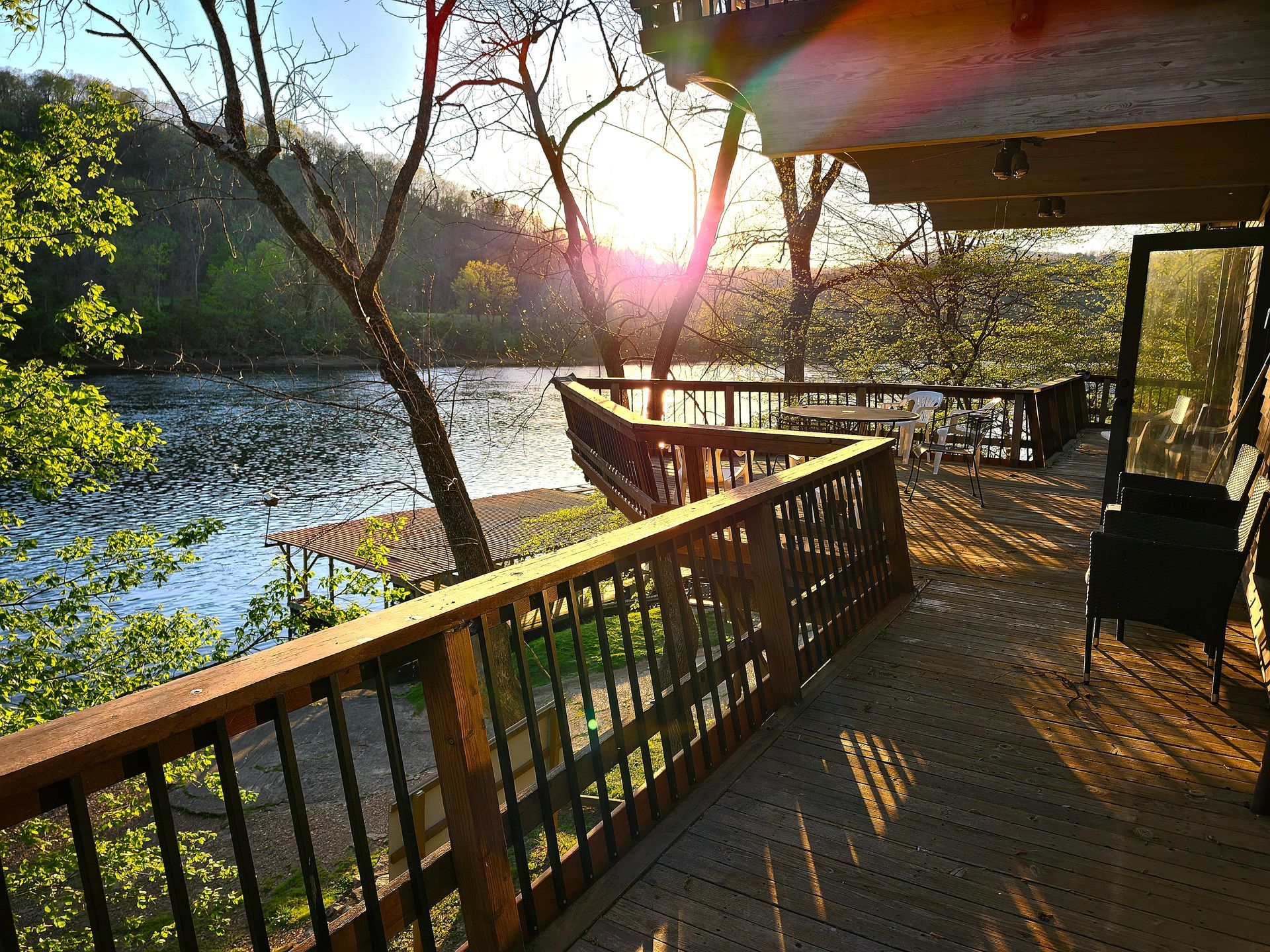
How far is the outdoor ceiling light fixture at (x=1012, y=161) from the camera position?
4289mm

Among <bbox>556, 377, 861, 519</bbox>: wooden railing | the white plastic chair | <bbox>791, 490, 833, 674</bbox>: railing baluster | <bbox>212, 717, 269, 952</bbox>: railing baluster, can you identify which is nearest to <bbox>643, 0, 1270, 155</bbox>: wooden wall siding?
<bbox>556, 377, 861, 519</bbox>: wooden railing

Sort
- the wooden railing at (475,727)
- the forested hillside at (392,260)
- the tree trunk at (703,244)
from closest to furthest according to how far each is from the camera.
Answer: the wooden railing at (475,727)
the forested hillside at (392,260)
the tree trunk at (703,244)

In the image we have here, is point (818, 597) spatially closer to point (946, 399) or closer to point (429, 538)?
point (946, 399)

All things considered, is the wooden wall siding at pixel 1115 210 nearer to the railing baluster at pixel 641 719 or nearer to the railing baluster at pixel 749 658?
the railing baluster at pixel 749 658

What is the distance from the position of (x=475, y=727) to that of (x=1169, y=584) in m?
2.92

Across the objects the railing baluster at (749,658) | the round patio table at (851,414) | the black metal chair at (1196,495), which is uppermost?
the round patio table at (851,414)

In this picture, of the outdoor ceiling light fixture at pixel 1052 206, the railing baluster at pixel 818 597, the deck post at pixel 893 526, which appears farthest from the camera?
the outdoor ceiling light fixture at pixel 1052 206

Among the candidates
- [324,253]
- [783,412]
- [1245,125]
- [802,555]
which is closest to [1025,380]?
[783,412]

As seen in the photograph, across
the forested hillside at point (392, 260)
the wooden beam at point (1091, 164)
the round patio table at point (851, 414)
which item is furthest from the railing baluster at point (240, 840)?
the forested hillside at point (392, 260)

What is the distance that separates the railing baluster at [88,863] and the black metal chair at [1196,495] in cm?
439

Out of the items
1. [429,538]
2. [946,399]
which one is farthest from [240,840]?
[429,538]

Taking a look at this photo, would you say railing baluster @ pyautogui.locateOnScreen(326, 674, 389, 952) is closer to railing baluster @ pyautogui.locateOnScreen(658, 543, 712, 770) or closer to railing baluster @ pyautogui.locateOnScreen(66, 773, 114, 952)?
railing baluster @ pyautogui.locateOnScreen(66, 773, 114, 952)

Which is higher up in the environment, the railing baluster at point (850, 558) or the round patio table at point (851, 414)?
the round patio table at point (851, 414)

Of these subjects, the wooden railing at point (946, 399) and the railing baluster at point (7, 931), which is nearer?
the railing baluster at point (7, 931)
